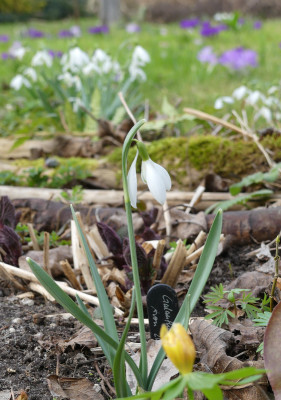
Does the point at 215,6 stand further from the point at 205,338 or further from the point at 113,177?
the point at 205,338

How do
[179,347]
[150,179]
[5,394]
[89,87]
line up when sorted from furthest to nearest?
[89,87], [5,394], [150,179], [179,347]

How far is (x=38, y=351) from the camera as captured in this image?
55.0 inches

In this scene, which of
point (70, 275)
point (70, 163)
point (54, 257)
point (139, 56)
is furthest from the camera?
point (139, 56)

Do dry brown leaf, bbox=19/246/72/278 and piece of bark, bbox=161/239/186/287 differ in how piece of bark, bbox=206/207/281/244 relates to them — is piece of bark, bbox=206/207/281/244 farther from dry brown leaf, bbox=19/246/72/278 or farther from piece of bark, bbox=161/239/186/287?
dry brown leaf, bbox=19/246/72/278

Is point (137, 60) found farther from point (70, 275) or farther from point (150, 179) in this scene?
point (150, 179)

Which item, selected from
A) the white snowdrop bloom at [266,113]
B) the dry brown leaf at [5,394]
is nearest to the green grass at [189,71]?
the white snowdrop bloom at [266,113]

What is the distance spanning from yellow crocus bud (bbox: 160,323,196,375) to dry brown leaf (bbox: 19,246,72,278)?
111 centimetres

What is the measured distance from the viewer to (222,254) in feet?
6.56

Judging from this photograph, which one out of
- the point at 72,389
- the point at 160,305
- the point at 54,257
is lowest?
the point at 54,257

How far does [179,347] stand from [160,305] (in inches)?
20.2

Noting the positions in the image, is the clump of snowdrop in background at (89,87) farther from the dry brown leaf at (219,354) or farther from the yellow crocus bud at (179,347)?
the yellow crocus bud at (179,347)

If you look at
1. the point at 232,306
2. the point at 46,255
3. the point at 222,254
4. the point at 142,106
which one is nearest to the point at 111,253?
the point at 46,255

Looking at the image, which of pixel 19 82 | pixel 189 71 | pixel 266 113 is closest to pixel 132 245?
pixel 266 113

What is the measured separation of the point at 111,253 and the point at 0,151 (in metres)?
1.67
